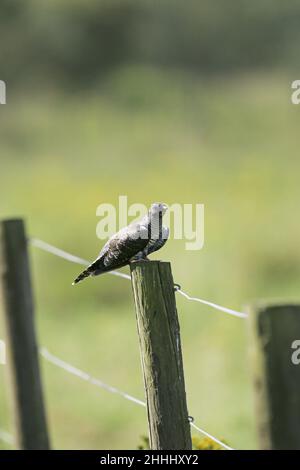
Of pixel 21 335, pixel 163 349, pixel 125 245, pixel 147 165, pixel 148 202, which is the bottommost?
pixel 21 335

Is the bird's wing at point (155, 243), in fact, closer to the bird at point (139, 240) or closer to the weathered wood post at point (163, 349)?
the bird at point (139, 240)

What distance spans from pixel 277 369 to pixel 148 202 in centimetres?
1477

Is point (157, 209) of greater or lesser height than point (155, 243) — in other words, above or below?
above

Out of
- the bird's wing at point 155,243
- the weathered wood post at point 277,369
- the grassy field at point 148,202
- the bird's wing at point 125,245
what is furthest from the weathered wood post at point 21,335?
the weathered wood post at point 277,369

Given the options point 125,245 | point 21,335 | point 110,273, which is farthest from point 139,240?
point 21,335

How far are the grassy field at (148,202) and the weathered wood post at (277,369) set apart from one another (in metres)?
4.44

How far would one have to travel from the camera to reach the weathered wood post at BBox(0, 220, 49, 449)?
593cm

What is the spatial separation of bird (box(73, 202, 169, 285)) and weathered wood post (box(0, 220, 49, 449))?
1295 mm

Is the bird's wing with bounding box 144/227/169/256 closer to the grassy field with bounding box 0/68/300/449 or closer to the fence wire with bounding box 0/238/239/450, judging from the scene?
the fence wire with bounding box 0/238/239/450

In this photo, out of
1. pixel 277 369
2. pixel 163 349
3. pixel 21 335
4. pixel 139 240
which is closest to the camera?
pixel 277 369

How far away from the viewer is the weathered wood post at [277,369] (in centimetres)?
346

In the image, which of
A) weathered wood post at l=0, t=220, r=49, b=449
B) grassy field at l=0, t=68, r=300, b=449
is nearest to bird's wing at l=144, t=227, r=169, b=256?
weathered wood post at l=0, t=220, r=49, b=449

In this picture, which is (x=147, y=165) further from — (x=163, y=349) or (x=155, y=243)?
(x=163, y=349)

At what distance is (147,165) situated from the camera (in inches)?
846
